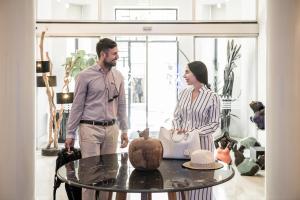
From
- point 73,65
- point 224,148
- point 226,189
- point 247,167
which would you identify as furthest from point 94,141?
point 73,65

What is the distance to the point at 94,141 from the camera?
364 cm

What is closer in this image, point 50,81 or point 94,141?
point 94,141

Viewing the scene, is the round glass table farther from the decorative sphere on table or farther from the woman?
the woman

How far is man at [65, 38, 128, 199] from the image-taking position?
12.0 feet

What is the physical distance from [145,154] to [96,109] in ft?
3.65

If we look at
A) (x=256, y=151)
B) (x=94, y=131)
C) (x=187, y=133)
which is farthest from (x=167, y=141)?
(x=256, y=151)

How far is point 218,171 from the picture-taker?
107 inches

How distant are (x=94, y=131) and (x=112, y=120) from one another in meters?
0.20

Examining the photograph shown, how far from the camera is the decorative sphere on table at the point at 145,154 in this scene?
A: 2674mm
